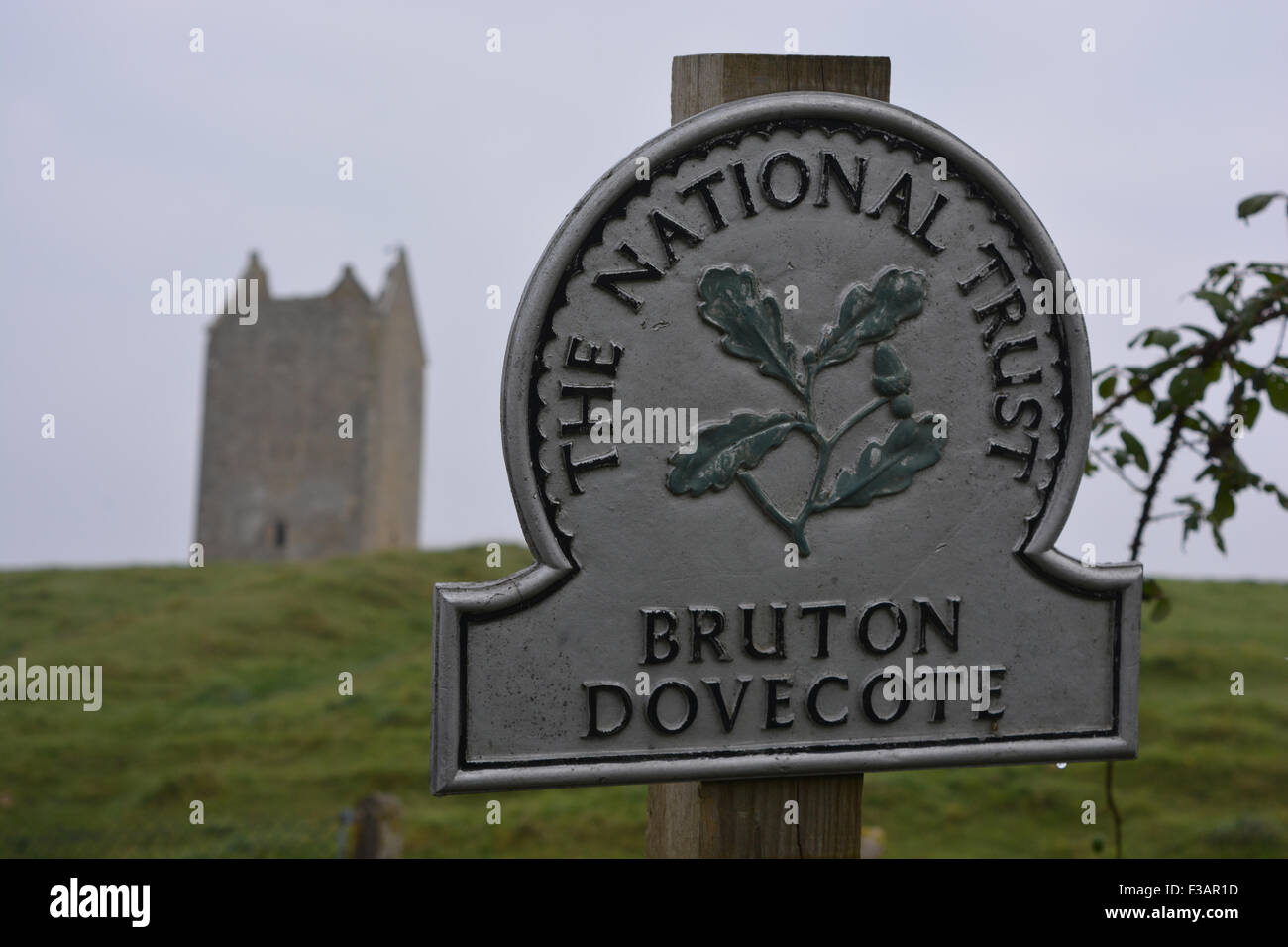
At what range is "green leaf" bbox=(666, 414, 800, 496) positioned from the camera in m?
2.41

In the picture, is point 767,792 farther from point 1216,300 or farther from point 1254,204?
point 1254,204

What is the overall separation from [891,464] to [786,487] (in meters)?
0.25

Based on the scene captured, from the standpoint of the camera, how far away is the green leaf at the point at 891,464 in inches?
99.3

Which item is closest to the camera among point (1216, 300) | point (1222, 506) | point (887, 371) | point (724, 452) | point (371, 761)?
point (724, 452)

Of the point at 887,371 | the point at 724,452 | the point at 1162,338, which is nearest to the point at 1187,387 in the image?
the point at 1162,338

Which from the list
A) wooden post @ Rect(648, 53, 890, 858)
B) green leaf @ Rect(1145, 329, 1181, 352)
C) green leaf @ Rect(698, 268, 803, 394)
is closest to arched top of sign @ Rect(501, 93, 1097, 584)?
wooden post @ Rect(648, 53, 890, 858)

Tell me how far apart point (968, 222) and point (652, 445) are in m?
0.88

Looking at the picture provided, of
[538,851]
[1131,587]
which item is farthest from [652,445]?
[538,851]

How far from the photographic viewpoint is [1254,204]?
343 centimetres

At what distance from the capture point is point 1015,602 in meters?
Result: 2.68

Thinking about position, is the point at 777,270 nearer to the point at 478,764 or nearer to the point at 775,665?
the point at 775,665

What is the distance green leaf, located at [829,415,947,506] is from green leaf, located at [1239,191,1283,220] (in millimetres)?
1522

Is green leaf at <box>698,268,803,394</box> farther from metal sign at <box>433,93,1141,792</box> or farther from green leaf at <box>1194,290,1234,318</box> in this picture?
green leaf at <box>1194,290,1234,318</box>

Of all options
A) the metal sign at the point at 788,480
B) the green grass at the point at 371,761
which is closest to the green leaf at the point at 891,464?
the metal sign at the point at 788,480
